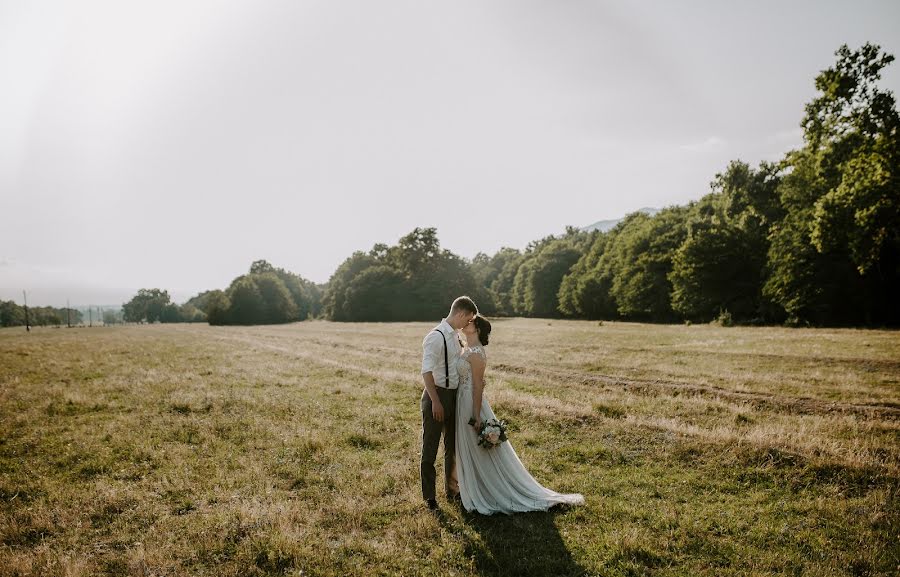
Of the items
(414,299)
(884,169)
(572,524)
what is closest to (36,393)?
(572,524)

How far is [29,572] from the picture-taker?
5.50 m

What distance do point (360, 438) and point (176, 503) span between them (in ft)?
13.6

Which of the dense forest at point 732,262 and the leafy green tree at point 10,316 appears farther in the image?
the leafy green tree at point 10,316

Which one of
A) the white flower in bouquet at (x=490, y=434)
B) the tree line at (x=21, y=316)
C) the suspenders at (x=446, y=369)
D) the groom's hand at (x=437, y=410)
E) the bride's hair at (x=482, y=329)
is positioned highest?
the tree line at (x=21, y=316)

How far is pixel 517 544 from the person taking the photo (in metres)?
6.07

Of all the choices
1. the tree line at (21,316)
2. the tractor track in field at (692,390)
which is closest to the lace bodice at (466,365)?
the tractor track in field at (692,390)

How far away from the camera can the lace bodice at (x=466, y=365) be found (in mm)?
6871

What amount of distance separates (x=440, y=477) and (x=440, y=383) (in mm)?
2655

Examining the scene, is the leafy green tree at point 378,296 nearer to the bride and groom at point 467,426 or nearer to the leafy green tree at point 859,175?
the leafy green tree at point 859,175

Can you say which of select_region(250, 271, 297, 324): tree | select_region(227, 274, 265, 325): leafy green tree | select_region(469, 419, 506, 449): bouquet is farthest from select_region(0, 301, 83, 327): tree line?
select_region(469, 419, 506, 449): bouquet

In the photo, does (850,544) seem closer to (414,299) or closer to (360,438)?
(360,438)

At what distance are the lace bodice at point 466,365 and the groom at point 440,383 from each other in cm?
11

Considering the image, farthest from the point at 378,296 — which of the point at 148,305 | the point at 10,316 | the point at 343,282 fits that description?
the point at 10,316

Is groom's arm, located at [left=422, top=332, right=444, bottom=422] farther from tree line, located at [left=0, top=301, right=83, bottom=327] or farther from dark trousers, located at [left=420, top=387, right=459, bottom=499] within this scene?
tree line, located at [left=0, top=301, right=83, bottom=327]
